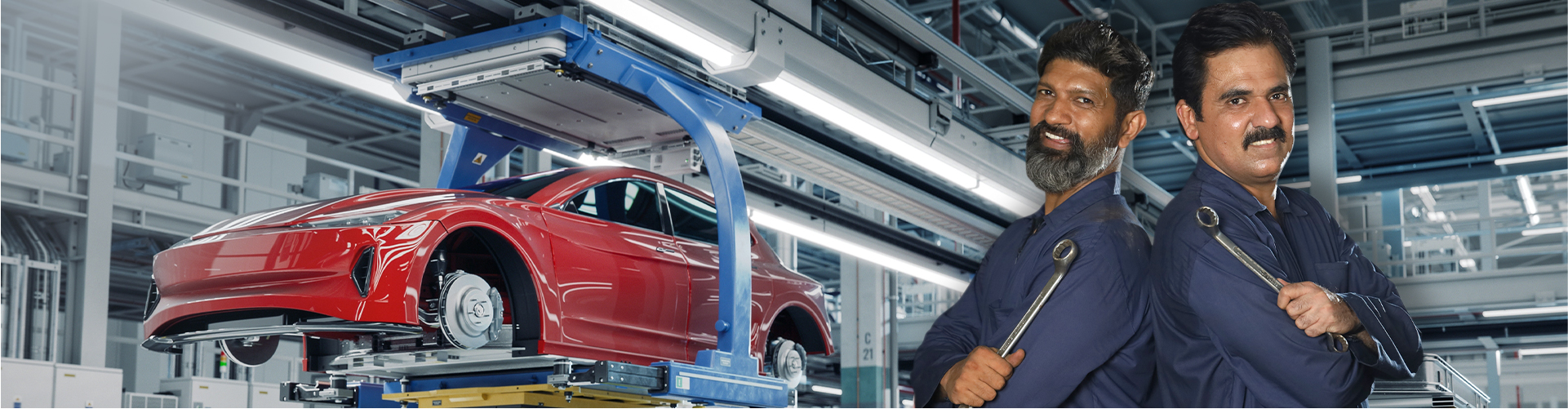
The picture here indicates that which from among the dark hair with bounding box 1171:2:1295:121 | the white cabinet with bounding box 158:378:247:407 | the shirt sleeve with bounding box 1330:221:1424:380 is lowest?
the white cabinet with bounding box 158:378:247:407

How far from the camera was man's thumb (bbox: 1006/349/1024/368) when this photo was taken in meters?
1.66

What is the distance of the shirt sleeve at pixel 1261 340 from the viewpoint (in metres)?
1.37

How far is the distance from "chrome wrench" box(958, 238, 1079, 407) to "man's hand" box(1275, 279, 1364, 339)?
1.22ft

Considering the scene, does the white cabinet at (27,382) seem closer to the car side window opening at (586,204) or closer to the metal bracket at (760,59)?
the car side window opening at (586,204)

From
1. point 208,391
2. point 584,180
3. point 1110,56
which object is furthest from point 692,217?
point 208,391

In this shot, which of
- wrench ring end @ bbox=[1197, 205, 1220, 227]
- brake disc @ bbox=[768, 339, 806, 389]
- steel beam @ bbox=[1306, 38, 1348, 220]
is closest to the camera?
wrench ring end @ bbox=[1197, 205, 1220, 227]

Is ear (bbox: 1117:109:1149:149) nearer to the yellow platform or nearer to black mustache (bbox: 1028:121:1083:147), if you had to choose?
black mustache (bbox: 1028:121:1083:147)

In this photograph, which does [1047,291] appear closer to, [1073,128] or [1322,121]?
[1073,128]

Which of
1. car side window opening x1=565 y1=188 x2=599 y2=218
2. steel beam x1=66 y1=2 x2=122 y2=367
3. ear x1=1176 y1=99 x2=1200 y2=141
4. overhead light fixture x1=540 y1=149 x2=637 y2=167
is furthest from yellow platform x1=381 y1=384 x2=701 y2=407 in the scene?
steel beam x1=66 y1=2 x2=122 y2=367

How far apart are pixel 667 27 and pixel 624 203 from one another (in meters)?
0.95

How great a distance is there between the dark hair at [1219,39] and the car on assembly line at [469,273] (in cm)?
300

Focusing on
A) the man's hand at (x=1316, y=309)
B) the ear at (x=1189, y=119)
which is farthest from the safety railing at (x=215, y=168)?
the man's hand at (x=1316, y=309)

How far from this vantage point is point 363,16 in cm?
512

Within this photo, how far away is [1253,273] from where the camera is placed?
56.2 inches
